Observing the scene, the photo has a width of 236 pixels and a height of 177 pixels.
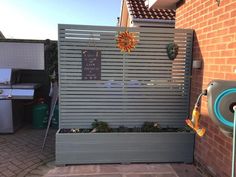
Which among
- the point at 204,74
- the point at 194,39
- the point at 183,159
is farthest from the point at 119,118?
the point at 194,39

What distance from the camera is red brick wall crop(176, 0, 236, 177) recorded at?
2934 mm

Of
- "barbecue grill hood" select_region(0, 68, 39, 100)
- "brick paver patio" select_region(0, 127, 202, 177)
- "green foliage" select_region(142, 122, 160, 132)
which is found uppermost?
"barbecue grill hood" select_region(0, 68, 39, 100)

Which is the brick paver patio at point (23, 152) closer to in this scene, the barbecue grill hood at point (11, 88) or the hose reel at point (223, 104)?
the barbecue grill hood at point (11, 88)

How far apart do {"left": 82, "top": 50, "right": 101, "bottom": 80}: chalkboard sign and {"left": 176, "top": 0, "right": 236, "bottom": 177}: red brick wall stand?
4.85ft

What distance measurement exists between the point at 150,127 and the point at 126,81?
2.64 ft

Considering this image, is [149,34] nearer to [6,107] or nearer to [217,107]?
[217,107]

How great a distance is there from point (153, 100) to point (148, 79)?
345mm

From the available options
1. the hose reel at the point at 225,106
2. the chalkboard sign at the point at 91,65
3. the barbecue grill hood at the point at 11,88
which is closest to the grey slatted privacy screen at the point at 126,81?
the chalkboard sign at the point at 91,65

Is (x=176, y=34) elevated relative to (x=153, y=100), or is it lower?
elevated

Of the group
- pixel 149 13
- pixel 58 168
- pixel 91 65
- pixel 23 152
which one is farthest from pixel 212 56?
pixel 149 13

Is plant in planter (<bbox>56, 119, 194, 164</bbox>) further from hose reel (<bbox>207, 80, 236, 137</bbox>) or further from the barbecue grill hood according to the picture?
hose reel (<bbox>207, 80, 236, 137</bbox>)

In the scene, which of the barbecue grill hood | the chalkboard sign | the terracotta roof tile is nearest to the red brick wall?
the chalkboard sign

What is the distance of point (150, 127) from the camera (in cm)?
393

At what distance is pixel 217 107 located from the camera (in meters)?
1.93
